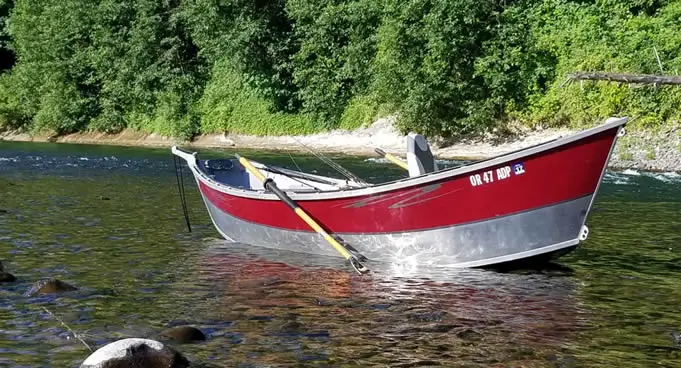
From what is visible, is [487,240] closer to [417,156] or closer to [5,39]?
[417,156]

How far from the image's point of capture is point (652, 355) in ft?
28.8

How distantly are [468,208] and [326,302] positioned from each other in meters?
2.81

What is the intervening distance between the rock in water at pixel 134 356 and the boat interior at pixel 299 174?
6077 millimetres

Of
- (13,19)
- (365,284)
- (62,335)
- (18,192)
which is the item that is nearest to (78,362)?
(62,335)

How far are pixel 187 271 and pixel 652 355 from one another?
296 inches

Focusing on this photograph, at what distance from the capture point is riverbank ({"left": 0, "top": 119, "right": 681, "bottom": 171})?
102 feet

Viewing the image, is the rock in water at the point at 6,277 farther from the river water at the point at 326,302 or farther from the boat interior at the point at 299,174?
the boat interior at the point at 299,174

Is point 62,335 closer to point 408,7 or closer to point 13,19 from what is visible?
point 408,7

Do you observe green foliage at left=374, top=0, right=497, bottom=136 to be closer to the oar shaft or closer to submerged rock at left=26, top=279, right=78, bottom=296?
the oar shaft

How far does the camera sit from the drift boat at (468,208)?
12.2 m

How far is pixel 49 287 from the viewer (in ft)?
37.9

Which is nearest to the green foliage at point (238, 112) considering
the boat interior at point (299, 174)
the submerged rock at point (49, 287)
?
the boat interior at point (299, 174)

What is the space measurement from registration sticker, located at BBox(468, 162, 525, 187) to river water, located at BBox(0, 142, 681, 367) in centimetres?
150

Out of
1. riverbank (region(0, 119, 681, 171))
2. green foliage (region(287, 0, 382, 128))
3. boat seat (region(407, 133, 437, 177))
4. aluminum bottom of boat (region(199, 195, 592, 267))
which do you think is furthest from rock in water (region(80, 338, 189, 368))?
green foliage (region(287, 0, 382, 128))
